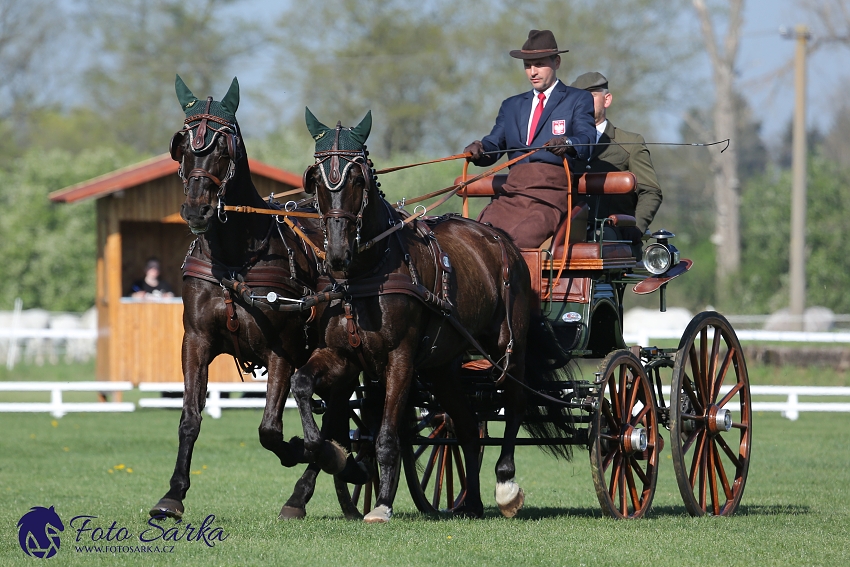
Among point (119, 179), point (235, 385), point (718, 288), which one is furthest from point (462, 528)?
point (718, 288)

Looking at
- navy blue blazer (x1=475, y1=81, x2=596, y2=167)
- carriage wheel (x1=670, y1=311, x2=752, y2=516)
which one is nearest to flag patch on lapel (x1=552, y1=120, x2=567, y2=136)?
navy blue blazer (x1=475, y1=81, x2=596, y2=167)

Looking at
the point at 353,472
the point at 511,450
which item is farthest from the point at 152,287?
the point at 353,472

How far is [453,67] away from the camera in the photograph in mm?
35250

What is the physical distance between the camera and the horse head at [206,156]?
264 inches

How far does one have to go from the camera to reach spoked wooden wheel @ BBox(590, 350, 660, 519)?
749 centimetres

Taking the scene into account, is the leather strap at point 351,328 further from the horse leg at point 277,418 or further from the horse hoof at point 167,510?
the horse hoof at point 167,510

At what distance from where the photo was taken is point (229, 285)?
698cm

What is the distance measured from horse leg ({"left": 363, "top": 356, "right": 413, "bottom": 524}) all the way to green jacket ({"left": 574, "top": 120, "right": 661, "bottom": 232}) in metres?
2.71

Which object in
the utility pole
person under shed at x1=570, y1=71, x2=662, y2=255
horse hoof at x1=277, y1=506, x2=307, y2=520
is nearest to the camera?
horse hoof at x1=277, y1=506, x2=307, y2=520

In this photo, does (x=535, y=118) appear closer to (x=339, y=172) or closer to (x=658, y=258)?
(x=658, y=258)

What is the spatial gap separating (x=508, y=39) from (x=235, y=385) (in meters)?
19.9

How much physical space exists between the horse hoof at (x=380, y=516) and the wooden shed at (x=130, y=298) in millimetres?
11123

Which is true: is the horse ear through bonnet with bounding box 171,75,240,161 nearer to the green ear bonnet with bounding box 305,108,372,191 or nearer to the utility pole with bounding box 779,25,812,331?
the green ear bonnet with bounding box 305,108,372,191

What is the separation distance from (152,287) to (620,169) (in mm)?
10091
